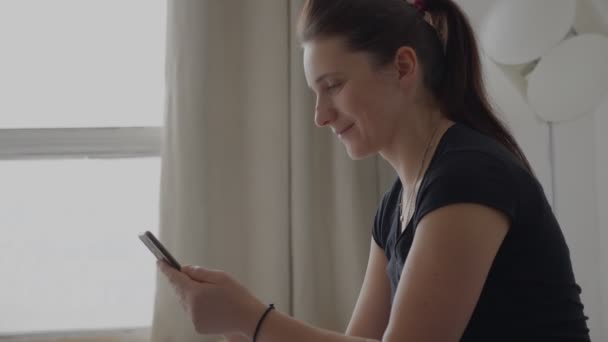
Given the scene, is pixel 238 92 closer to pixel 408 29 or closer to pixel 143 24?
pixel 143 24

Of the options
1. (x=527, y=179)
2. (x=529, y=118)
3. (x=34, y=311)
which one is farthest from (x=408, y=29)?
(x=34, y=311)

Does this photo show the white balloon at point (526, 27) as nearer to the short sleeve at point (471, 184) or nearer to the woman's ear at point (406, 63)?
the woman's ear at point (406, 63)

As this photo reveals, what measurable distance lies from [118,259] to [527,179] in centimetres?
138

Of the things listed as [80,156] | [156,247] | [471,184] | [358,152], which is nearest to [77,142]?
[80,156]

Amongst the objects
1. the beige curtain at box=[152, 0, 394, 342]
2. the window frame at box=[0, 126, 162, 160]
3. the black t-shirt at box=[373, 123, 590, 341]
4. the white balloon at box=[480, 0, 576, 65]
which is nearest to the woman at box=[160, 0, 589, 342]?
the black t-shirt at box=[373, 123, 590, 341]

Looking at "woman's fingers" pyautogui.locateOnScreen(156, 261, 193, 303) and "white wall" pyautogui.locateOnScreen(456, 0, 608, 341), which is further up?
"white wall" pyautogui.locateOnScreen(456, 0, 608, 341)

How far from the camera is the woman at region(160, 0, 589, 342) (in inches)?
29.8

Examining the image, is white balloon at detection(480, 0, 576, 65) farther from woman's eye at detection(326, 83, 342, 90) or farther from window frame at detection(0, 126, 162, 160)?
window frame at detection(0, 126, 162, 160)

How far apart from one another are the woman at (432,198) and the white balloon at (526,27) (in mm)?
287

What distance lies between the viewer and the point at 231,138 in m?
1.74

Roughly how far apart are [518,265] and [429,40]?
1.25 ft

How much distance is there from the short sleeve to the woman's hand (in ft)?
0.86

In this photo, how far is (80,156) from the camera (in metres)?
1.89

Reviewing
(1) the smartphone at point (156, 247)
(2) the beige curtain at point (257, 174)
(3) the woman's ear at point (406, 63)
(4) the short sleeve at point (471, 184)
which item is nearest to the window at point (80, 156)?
(2) the beige curtain at point (257, 174)
